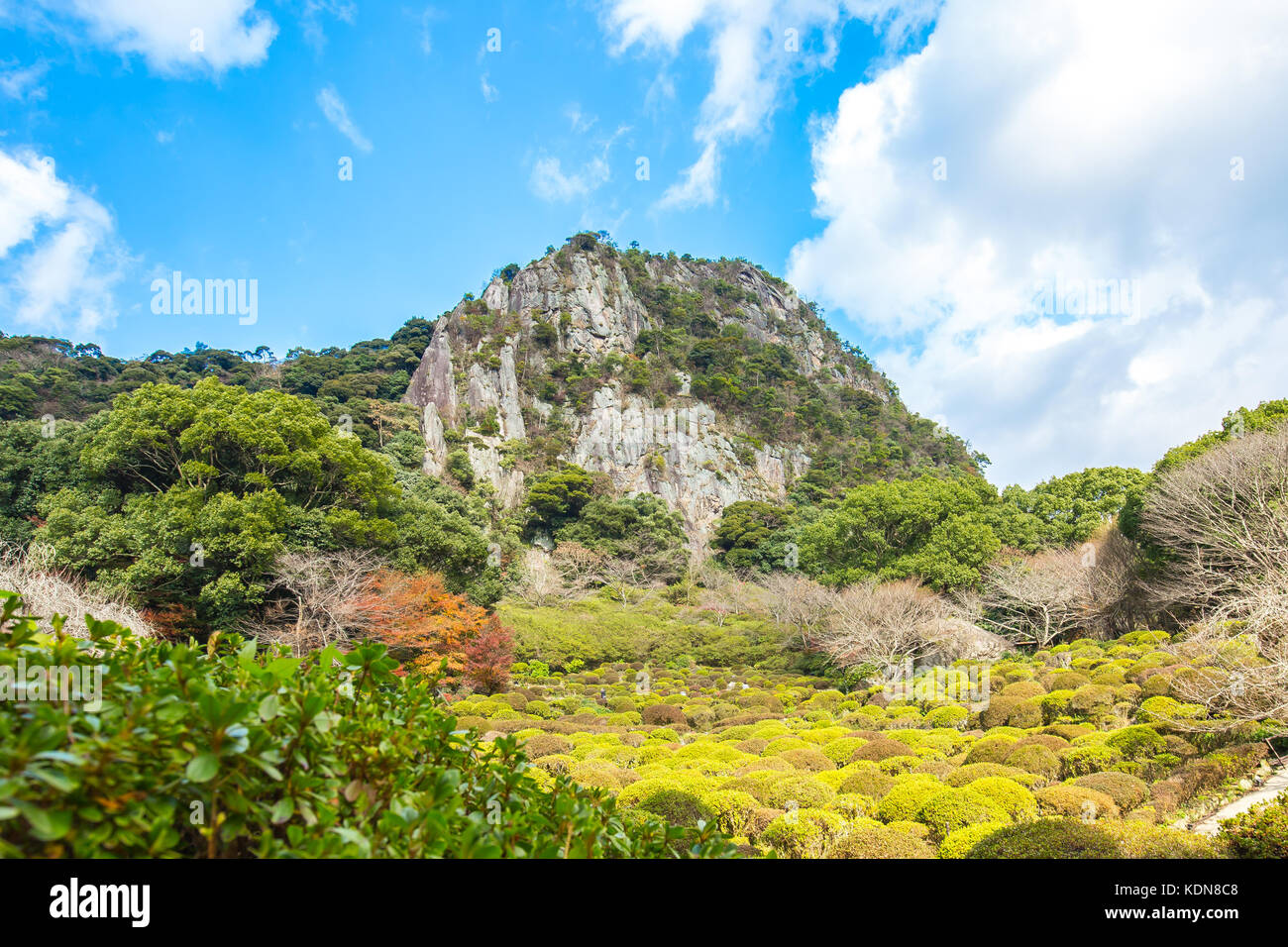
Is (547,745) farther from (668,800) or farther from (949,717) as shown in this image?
(949,717)

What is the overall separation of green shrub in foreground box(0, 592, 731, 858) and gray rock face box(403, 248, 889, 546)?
3732 cm

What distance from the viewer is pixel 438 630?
15.1 m

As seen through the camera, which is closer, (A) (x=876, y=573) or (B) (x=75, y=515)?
(B) (x=75, y=515)

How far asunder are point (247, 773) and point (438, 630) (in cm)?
1505

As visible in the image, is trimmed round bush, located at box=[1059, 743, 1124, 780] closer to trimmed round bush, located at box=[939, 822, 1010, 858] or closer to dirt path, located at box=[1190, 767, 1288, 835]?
dirt path, located at box=[1190, 767, 1288, 835]

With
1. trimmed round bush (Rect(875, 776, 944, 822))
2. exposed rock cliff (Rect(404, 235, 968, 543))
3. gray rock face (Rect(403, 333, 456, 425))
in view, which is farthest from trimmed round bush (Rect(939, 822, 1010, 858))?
gray rock face (Rect(403, 333, 456, 425))

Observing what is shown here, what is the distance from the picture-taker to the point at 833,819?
275 inches

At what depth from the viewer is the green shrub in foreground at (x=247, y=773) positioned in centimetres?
82

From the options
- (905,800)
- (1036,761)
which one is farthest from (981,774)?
(905,800)

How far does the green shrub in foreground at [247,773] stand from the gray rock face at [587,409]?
1469 inches

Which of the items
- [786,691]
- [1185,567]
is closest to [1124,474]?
[1185,567]

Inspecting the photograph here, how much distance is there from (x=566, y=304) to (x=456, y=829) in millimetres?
58113
